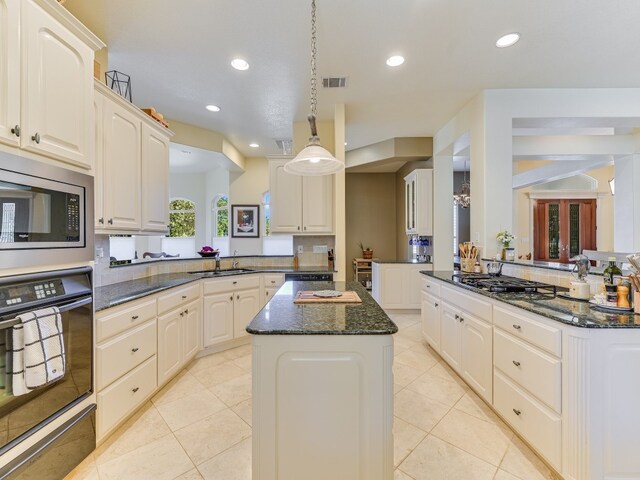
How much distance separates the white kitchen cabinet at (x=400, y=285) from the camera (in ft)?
16.1

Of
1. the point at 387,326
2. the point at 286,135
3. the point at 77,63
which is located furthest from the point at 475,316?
the point at 286,135

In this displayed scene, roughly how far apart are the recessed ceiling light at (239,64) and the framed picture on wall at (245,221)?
354 cm

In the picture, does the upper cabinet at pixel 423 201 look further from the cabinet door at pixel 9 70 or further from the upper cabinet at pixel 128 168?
the cabinet door at pixel 9 70

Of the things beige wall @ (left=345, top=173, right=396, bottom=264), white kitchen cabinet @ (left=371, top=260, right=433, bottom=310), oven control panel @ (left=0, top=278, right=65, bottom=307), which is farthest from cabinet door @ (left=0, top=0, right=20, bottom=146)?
beige wall @ (left=345, top=173, right=396, bottom=264)

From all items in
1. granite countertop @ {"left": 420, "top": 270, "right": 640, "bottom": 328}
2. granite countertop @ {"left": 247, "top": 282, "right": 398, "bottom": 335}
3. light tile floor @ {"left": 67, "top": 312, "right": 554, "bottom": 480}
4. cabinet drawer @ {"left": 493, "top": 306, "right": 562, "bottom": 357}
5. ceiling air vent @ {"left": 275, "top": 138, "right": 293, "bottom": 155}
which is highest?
ceiling air vent @ {"left": 275, "top": 138, "right": 293, "bottom": 155}

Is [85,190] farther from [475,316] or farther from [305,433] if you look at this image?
[475,316]

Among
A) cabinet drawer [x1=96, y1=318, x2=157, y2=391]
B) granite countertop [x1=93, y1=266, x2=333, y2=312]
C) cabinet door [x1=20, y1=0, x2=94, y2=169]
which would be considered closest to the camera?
cabinet door [x1=20, y1=0, x2=94, y2=169]

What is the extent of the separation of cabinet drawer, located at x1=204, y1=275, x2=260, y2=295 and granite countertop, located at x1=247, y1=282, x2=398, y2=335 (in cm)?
156

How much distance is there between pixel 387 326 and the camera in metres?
1.29

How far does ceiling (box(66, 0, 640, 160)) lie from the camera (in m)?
2.11

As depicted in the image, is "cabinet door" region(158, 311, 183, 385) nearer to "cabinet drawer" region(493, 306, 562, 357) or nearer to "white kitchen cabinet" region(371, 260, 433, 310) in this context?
"cabinet drawer" region(493, 306, 562, 357)

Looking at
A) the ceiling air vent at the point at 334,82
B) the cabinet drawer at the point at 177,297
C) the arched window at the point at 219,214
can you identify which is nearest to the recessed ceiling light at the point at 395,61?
the ceiling air vent at the point at 334,82

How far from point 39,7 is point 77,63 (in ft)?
0.82

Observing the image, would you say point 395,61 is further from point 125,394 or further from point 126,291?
point 125,394
